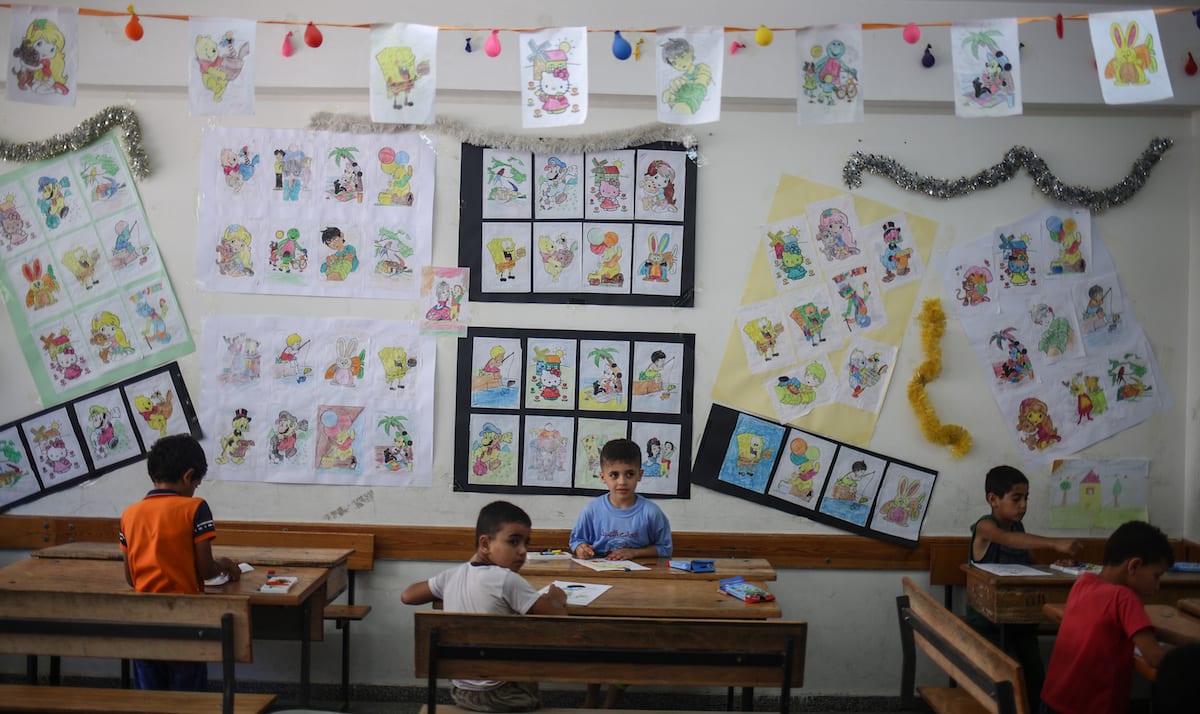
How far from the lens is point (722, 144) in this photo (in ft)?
15.4

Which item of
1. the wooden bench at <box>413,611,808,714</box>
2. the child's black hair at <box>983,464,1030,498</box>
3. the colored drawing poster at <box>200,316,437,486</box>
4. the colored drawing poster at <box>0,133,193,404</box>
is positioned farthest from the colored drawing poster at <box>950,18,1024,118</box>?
the colored drawing poster at <box>0,133,193,404</box>

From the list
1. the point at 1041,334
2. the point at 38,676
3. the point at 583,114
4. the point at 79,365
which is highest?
the point at 583,114

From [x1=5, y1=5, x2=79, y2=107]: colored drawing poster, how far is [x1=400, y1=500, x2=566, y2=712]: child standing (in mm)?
2301

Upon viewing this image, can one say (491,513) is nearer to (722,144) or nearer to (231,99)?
(231,99)

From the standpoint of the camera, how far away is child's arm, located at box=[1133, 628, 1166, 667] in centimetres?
288

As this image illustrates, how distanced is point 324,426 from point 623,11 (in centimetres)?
234

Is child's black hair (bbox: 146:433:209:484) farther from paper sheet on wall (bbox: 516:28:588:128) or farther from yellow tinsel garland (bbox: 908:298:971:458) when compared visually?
yellow tinsel garland (bbox: 908:298:971:458)

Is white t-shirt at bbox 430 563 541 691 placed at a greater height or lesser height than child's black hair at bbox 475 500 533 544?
lesser

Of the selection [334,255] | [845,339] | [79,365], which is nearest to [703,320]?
[845,339]

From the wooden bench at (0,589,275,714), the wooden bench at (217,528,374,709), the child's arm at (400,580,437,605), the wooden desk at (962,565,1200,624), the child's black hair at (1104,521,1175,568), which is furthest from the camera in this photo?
the wooden bench at (217,528,374,709)

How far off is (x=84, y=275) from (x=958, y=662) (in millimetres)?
4053

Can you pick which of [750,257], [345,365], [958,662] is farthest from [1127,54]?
[345,365]

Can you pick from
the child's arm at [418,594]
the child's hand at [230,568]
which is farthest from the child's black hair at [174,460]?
the child's arm at [418,594]

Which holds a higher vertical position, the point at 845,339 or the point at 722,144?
the point at 722,144
